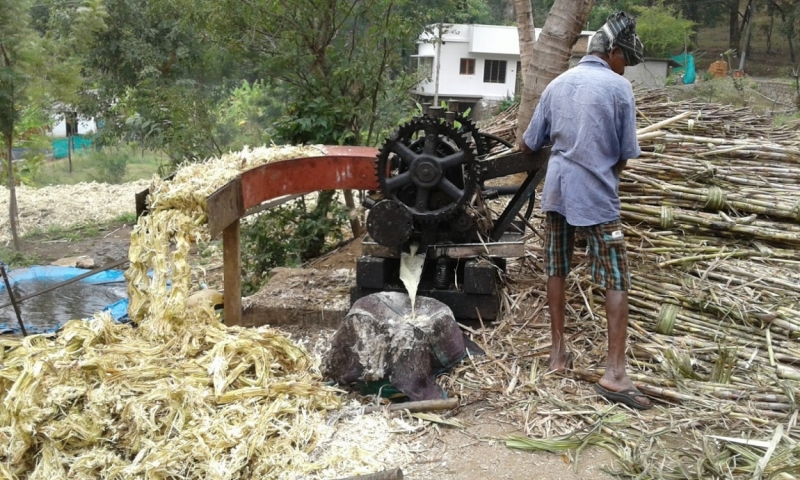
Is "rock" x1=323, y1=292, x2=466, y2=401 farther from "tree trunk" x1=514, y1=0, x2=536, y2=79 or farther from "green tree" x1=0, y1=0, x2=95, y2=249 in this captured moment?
"green tree" x1=0, y1=0, x2=95, y2=249

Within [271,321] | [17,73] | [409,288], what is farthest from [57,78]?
[409,288]

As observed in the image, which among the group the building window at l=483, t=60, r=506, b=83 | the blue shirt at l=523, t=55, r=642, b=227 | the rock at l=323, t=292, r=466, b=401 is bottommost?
the rock at l=323, t=292, r=466, b=401

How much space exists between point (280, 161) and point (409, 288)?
127 centimetres

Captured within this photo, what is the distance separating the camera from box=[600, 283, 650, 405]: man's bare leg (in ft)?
13.3

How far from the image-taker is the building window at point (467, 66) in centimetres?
3705

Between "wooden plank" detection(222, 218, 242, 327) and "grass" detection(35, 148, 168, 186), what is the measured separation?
52.7ft

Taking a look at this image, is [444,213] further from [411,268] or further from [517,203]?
[517,203]

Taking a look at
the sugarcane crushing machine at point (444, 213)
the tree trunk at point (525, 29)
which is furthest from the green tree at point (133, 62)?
the sugarcane crushing machine at point (444, 213)

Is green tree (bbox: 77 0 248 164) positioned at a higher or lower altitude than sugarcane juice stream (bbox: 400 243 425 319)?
higher

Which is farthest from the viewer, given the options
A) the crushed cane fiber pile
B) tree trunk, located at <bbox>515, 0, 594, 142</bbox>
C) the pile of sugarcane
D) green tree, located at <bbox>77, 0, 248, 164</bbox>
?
green tree, located at <bbox>77, 0, 248, 164</bbox>

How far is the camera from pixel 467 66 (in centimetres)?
3728

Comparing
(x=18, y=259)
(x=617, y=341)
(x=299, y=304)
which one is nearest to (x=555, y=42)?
(x=299, y=304)

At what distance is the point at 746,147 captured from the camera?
6758mm

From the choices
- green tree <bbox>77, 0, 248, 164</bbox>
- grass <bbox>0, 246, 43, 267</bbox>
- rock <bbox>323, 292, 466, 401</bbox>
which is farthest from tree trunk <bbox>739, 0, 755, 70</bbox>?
rock <bbox>323, 292, 466, 401</bbox>
